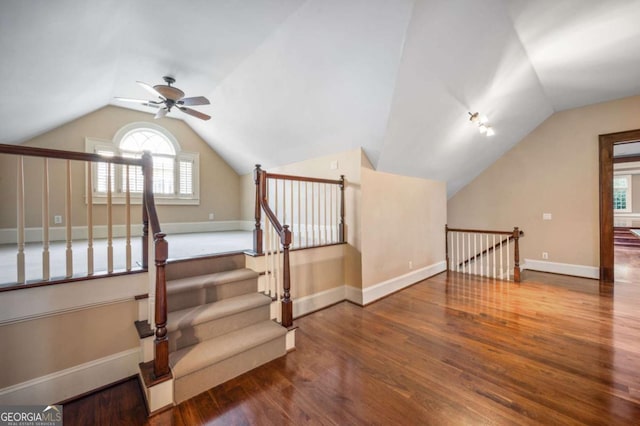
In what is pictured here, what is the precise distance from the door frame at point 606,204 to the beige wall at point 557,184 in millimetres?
95

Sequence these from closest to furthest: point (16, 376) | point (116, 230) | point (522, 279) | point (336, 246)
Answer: point (16, 376) < point (336, 246) < point (522, 279) < point (116, 230)

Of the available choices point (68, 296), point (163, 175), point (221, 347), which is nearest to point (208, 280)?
point (221, 347)

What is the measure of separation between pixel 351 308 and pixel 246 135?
3.59m

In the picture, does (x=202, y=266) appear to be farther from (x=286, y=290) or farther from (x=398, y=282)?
(x=398, y=282)

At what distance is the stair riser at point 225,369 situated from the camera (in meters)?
1.79

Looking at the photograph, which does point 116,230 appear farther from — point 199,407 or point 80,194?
point 199,407

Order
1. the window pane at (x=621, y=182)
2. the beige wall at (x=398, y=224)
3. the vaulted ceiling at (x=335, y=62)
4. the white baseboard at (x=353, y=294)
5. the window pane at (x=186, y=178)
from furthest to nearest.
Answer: the window pane at (x=621, y=182), the window pane at (x=186, y=178), the beige wall at (x=398, y=224), the white baseboard at (x=353, y=294), the vaulted ceiling at (x=335, y=62)

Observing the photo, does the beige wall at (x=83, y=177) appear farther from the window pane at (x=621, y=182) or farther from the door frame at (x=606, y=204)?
the window pane at (x=621, y=182)

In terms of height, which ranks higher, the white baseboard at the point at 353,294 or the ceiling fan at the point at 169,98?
the ceiling fan at the point at 169,98

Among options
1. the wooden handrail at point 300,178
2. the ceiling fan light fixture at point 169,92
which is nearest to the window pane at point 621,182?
the wooden handrail at point 300,178

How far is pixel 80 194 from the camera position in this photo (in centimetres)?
469

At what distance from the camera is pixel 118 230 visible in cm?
507

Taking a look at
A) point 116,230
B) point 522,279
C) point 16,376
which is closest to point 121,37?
point 16,376

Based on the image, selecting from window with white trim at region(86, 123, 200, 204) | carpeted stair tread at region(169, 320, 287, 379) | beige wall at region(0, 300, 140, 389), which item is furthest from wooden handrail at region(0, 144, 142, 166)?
window with white trim at region(86, 123, 200, 204)
